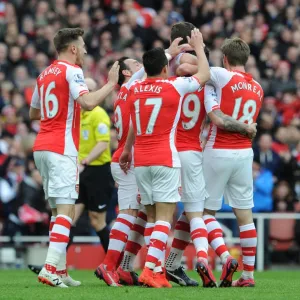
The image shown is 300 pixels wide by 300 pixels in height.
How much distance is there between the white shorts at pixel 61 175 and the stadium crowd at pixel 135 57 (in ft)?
23.0

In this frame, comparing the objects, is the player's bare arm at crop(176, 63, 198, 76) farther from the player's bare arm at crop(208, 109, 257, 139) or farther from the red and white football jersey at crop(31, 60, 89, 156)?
the red and white football jersey at crop(31, 60, 89, 156)

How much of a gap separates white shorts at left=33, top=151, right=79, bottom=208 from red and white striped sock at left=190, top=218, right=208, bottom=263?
1.21 meters

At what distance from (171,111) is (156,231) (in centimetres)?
117

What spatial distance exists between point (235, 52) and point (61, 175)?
2181 millimetres

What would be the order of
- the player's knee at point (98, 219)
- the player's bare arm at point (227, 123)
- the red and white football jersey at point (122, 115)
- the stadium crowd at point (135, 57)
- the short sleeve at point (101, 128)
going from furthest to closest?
the stadium crowd at point (135, 57) → the player's knee at point (98, 219) → the short sleeve at point (101, 128) → the red and white football jersey at point (122, 115) → the player's bare arm at point (227, 123)

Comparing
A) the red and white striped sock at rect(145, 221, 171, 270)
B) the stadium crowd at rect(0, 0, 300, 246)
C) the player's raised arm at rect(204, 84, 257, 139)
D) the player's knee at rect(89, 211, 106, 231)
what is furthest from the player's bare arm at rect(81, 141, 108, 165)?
the stadium crowd at rect(0, 0, 300, 246)

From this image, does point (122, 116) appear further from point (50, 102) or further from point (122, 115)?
point (50, 102)

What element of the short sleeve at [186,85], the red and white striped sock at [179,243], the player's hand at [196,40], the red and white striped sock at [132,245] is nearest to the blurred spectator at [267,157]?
the red and white striped sock at [132,245]

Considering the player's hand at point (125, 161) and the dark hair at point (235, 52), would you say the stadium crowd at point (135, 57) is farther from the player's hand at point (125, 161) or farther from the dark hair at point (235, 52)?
the dark hair at point (235, 52)

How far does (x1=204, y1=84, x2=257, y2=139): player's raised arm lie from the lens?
11.0 meters

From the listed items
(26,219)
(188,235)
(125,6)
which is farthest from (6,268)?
(125,6)

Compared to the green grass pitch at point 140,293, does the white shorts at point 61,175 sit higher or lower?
higher

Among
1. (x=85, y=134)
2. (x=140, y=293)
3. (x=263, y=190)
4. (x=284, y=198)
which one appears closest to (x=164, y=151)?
(x=140, y=293)

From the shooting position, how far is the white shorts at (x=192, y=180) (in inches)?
435
